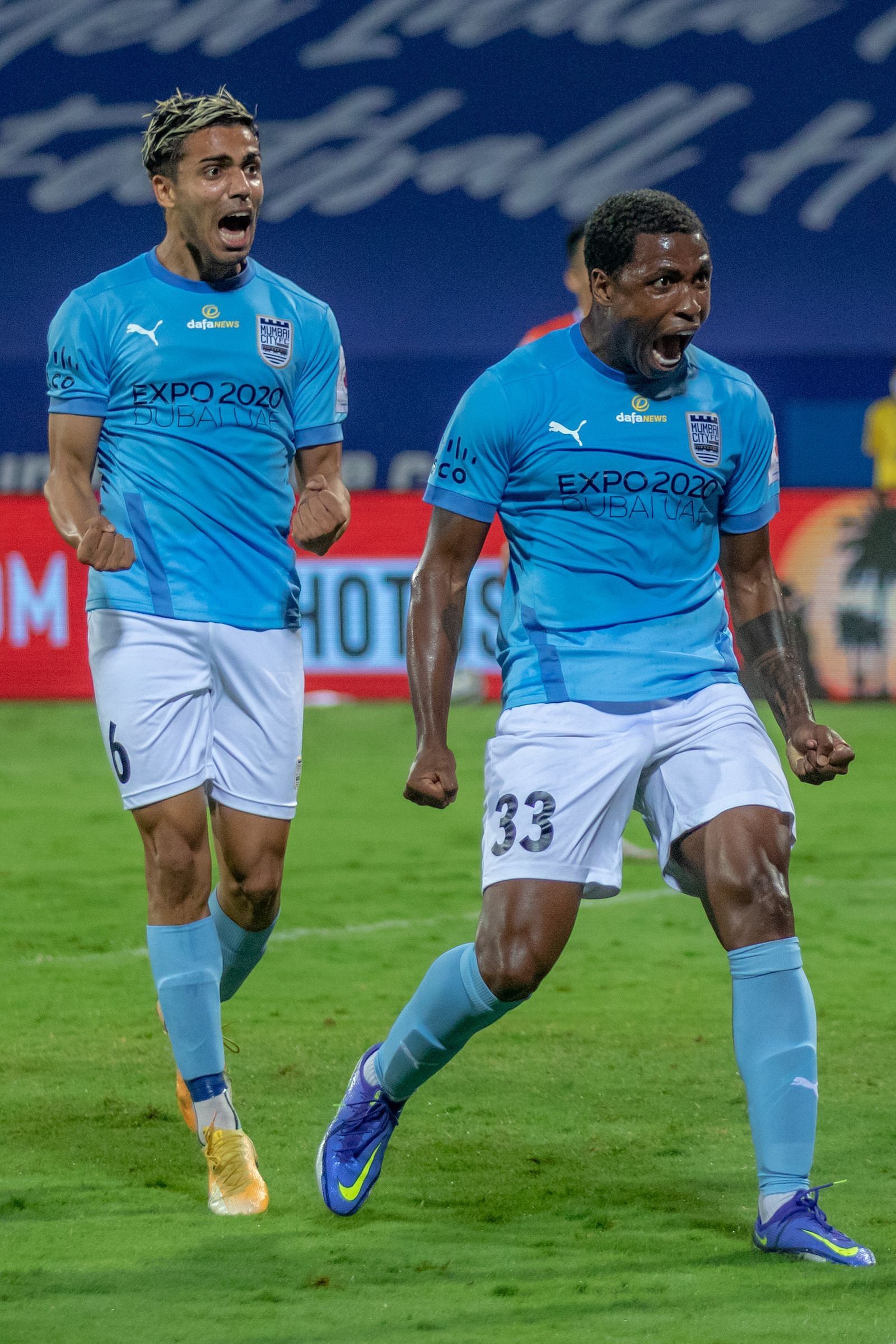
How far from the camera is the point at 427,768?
3430mm

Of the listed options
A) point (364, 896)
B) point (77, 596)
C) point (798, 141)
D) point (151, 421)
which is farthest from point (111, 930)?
point (798, 141)

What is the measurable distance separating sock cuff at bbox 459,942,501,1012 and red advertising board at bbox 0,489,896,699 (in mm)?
8649

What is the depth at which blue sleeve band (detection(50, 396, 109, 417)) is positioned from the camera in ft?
12.9

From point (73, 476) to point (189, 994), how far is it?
112 cm

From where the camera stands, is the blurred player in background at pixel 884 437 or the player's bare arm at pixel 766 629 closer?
the player's bare arm at pixel 766 629

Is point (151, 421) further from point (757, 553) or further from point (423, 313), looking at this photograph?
point (423, 313)

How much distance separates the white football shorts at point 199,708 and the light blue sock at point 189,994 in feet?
0.95

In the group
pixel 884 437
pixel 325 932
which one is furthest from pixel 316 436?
pixel 884 437

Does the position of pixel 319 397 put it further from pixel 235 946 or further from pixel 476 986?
pixel 476 986

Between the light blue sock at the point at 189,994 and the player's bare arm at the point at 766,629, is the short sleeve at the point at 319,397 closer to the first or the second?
the player's bare arm at the point at 766,629

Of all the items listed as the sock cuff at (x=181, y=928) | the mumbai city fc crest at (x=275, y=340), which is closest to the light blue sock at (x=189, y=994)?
the sock cuff at (x=181, y=928)

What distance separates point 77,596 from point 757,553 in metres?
9.56

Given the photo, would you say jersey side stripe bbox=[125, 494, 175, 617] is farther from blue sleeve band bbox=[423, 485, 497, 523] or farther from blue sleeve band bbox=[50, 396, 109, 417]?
blue sleeve band bbox=[423, 485, 497, 523]

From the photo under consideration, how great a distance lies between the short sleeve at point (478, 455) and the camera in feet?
11.6
